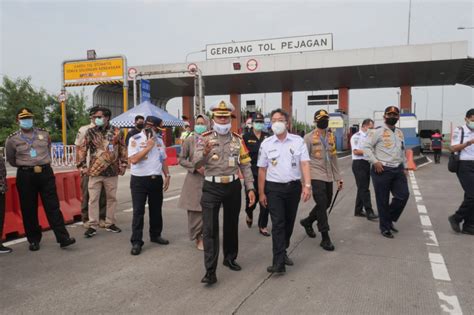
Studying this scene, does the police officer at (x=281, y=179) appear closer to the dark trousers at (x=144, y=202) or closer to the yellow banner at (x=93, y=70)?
the dark trousers at (x=144, y=202)

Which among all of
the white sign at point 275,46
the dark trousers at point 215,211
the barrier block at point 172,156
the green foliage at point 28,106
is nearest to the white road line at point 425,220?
the dark trousers at point 215,211

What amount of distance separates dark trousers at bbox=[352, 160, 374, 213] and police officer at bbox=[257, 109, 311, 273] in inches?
129

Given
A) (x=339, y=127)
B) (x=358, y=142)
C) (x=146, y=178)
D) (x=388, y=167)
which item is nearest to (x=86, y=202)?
(x=146, y=178)

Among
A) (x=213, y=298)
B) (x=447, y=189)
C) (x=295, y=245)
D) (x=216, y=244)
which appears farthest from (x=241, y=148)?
(x=447, y=189)

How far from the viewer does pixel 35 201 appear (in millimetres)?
5301

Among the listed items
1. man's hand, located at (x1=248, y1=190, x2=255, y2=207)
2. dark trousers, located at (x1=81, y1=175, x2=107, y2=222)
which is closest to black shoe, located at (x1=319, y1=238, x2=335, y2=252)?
man's hand, located at (x1=248, y1=190, x2=255, y2=207)

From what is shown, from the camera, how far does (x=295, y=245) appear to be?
5.39m

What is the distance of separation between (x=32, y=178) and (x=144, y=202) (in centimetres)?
152

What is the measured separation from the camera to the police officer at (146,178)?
5079 millimetres

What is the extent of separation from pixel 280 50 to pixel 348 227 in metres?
23.1

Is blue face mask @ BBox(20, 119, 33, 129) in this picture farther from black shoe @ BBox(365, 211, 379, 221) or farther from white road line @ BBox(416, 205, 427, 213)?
white road line @ BBox(416, 205, 427, 213)

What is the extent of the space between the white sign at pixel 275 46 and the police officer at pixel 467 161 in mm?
22107

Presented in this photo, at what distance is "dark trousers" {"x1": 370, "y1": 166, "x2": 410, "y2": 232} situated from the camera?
5.73 meters

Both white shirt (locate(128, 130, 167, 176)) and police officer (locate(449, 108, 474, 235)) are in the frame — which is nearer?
white shirt (locate(128, 130, 167, 176))
